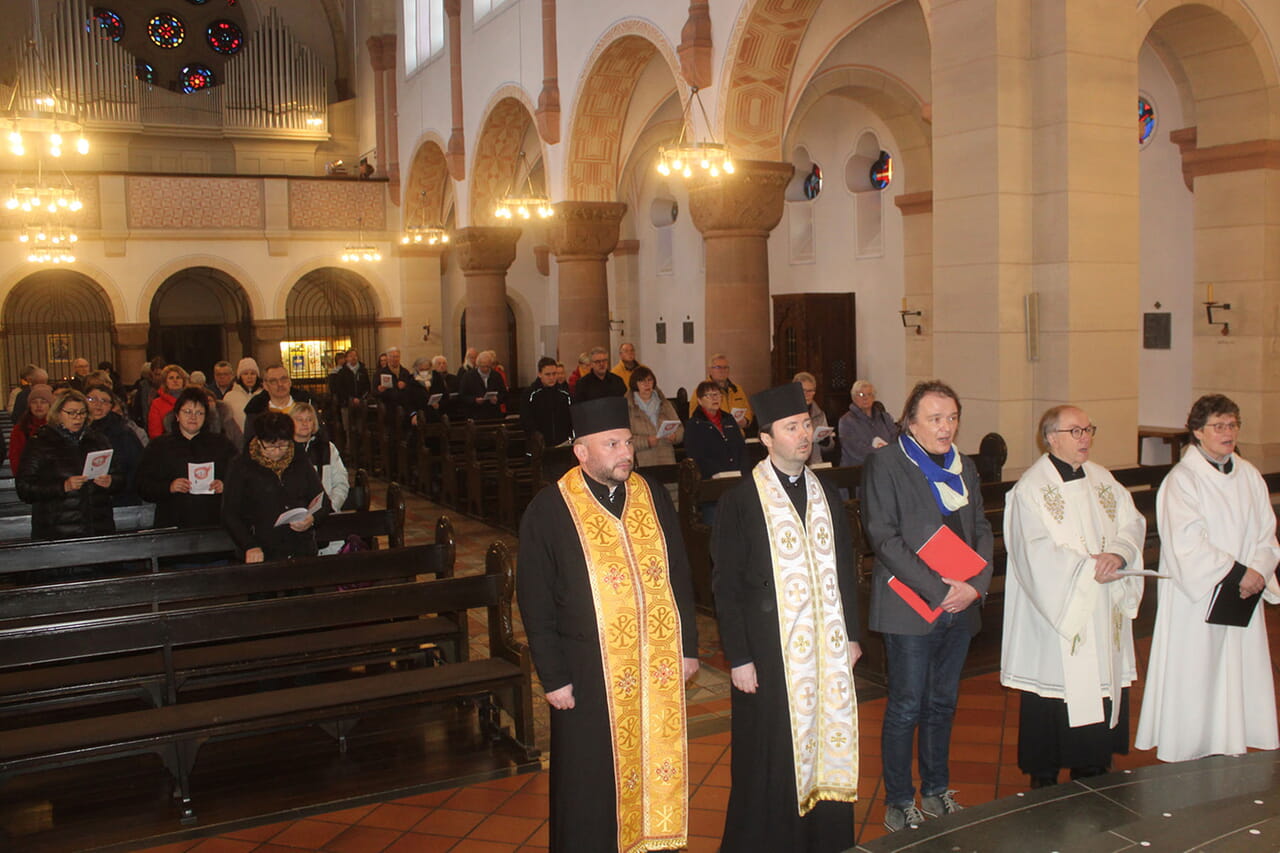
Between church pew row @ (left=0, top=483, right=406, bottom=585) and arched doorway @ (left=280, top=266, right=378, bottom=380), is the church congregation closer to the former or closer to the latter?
church pew row @ (left=0, top=483, right=406, bottom=585)

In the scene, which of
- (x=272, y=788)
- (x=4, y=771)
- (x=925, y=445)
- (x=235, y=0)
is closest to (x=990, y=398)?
(x=925, y=445)

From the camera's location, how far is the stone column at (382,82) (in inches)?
893

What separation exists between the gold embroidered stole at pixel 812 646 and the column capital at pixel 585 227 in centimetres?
1177

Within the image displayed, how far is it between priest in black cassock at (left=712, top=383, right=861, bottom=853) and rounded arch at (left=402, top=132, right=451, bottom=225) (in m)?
18.6

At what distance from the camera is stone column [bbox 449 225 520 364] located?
1884cm

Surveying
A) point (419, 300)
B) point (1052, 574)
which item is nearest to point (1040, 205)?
point (1052, 574)

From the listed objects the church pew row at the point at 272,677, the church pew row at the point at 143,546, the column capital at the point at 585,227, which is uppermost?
the column capital at the point at 585,227

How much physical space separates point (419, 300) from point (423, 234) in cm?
209

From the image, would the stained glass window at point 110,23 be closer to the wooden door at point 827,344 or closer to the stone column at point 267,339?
the stone column at point 267,339

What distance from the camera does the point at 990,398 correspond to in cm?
761

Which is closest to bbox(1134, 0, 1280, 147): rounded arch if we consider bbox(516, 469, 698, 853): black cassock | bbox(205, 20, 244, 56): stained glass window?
bbox(516, 469, 698, 853): black cassock

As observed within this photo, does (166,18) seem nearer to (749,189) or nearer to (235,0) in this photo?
(235,0)

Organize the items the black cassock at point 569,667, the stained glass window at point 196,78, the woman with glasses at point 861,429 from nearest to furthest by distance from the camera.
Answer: the black cassock at point 569,667, the woman with glasses at point 861,429, the stained glass window at point 196,78

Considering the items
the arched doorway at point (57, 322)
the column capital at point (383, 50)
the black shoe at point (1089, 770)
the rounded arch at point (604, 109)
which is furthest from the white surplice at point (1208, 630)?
the column capital at point (383, 50)
